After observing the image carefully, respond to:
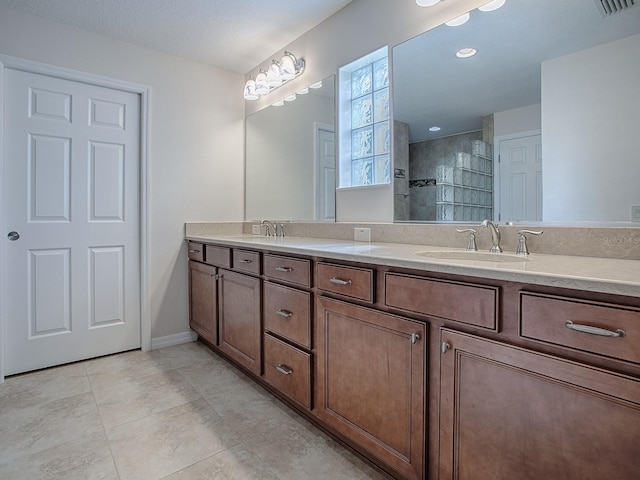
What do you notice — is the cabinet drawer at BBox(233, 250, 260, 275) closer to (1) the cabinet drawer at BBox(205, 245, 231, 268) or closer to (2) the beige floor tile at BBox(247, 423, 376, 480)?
(1) the cabinet drawer at BBox(205, 245, 231, 268)

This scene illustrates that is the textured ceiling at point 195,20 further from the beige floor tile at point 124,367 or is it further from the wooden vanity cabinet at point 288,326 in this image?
the beige floor tile at point 124,367

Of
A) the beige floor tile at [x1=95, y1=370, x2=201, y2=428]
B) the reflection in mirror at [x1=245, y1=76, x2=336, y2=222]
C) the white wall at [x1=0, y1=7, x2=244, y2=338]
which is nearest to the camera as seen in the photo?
the beige floor tile at [x1=95, y1=370, x2=201, y2=428]

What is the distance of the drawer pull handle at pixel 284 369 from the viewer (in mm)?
1736

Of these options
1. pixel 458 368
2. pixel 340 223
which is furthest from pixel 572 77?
pixel 340 223

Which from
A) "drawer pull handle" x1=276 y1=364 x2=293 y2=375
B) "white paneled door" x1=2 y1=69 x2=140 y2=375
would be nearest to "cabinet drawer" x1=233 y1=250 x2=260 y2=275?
"drawer pull handle" x1=276 y1=364 x2=293 y2=375

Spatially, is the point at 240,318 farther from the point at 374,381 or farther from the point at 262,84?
the point at 262,84

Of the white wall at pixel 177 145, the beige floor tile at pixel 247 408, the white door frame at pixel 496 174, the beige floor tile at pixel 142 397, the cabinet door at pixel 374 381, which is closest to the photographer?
the cabinet door at pixel 374 381

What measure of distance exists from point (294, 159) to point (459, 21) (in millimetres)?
1418

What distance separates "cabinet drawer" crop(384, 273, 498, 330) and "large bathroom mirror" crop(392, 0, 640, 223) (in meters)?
0.63

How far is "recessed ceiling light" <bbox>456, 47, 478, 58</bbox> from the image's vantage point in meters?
1.65

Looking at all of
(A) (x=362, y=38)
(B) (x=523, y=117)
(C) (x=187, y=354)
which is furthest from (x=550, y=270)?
(C) (x=187, y=354)

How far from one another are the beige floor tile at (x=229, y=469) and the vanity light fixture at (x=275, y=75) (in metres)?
2.36

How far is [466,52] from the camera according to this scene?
5.48 feet

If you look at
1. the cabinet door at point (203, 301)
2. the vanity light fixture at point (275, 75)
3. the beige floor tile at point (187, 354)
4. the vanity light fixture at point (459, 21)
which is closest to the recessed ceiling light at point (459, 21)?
the vanity light fixture at point (459, 21)
